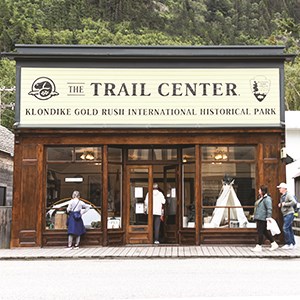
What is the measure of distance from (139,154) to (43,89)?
351 centimetres

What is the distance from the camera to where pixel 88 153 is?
19578 millimetres

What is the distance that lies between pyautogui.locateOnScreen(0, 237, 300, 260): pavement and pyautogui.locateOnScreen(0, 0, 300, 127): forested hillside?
72.9 m

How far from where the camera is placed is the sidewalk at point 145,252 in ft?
54.3

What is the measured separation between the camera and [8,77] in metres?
73.8

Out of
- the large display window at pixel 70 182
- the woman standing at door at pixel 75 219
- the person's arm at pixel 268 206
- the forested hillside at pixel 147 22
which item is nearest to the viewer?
the person's arm at pixel 268 206

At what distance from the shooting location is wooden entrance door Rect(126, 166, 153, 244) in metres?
19.8

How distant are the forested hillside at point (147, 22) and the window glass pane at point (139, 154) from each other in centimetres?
7119

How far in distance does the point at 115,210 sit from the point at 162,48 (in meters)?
5.10

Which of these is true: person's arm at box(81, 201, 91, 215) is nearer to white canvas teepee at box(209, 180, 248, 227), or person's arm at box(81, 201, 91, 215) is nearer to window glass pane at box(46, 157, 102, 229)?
window glass pane at box(46, 157, 102, 229)

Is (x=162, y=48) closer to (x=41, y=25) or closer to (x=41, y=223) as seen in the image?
(x=41, y=223)

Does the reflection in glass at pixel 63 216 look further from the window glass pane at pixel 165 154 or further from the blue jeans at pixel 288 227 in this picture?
the blue jeans at pixel 288 227

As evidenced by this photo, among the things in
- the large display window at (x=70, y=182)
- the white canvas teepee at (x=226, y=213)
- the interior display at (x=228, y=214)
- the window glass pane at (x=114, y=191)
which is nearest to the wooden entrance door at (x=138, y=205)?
the window glass pane at (x=114, y=191)

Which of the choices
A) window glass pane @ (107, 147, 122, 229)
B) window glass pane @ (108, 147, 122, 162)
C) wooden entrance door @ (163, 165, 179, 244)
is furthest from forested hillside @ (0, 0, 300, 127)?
window glass pane @ (107, 147, 122, 229)
